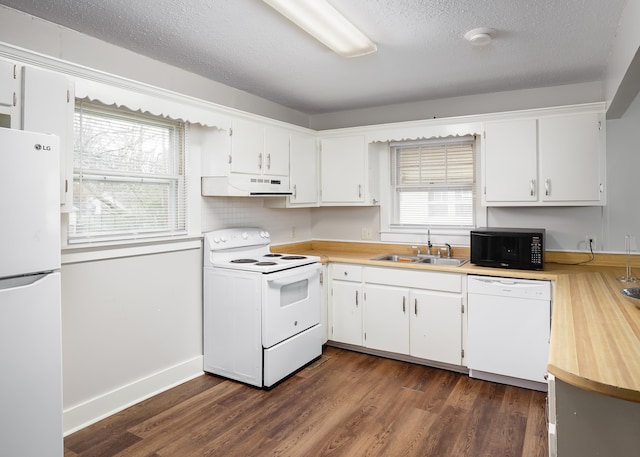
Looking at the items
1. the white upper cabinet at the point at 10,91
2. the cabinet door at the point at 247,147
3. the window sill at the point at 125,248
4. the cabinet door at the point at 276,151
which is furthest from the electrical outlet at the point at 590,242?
the white upper cabinet at the point at 10,91

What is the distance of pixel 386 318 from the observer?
147 inches

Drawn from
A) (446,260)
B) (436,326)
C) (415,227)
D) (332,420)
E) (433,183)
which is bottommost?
(332,420)

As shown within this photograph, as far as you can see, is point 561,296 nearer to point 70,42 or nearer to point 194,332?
point 194,332

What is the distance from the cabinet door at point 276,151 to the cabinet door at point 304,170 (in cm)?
11

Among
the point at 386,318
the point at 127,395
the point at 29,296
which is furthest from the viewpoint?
the point at 386,318

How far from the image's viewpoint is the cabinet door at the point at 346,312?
12.7ft

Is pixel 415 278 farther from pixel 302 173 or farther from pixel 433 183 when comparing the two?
pixel 302 173

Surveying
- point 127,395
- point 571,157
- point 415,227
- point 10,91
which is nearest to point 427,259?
point 415,227

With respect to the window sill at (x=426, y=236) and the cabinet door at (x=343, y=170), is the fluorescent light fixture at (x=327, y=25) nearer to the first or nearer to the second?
the cabinet door at (x=343, y=170)

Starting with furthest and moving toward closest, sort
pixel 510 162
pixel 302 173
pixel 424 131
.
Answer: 1. pixel 302 173
2. pixel 424 131
3. pixel 510 162

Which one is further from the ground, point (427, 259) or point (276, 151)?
point (276, 151)

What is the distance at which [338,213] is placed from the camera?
4668 millimetres

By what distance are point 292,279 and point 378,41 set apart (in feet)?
6.01

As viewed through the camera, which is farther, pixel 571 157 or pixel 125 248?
pixel 571 157
